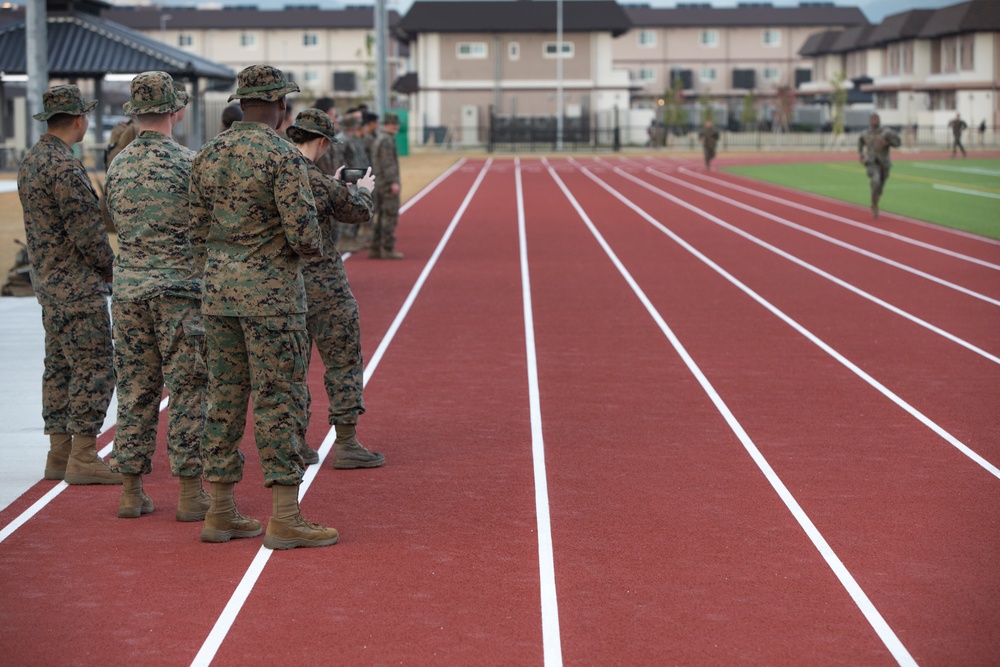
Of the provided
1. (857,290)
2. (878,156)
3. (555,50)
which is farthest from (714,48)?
(857,290)

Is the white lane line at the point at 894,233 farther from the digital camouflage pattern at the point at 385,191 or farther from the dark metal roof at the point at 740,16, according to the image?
the dark metal roof at the point at 740,16

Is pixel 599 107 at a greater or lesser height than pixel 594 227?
greater

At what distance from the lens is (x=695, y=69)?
107812mm

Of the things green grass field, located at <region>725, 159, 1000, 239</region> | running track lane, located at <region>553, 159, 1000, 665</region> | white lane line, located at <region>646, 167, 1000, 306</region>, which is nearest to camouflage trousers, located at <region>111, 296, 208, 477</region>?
running track lane, located at <region>553, 159, 1000, 665</region>

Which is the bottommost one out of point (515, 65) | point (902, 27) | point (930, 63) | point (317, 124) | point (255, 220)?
point (255, 220)

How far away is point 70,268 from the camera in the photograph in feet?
25.9

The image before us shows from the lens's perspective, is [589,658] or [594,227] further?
[594,227]

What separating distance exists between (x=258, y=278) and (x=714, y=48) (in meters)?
105

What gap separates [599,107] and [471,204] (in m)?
48.7

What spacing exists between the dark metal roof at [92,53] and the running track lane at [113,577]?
28.2 meters

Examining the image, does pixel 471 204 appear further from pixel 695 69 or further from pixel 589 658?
pixel 695 69

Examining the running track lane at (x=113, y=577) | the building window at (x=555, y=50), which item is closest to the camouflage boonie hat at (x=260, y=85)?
the running track lane at (x=113, y=577)

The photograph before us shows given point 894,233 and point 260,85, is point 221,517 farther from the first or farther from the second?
point 894,233

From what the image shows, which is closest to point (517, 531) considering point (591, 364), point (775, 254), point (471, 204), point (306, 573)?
point (306, 573)
